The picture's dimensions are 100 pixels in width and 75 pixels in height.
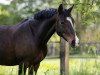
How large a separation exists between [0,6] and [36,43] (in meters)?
18.2

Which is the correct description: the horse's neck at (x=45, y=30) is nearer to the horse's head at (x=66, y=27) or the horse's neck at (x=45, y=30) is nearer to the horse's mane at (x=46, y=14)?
the horse's mane at (x=46, y=14)

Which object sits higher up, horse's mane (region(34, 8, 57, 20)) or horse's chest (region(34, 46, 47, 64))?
horse's mane (region(34, 8, 57, 20))

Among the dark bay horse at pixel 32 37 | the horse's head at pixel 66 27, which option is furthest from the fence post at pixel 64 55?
the horse's head at pixel 66 27

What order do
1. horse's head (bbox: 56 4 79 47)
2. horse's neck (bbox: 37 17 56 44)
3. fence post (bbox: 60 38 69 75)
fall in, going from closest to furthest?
horse's head (bbox: 56 4 79 47) < horse's neck (bbox: 37 17 56 44) < fence post (bbox: 60 38 69 75)

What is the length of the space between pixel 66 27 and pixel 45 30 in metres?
0.56

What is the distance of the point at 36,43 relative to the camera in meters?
7.43

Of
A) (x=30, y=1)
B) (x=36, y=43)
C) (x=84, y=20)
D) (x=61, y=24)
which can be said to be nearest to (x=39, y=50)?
(x=36, y=43)

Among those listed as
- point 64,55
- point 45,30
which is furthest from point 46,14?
point 64,55

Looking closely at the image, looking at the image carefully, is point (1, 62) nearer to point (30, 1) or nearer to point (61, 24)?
point (61, 24)

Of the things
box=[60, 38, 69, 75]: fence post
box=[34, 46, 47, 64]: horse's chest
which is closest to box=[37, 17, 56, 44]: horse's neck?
box=[34, 46, 47, 64]: horse's chest

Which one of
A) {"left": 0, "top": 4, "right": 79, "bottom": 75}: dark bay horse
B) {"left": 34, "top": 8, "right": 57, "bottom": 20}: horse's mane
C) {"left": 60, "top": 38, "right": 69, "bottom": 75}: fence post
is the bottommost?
{"left": 60, "top": 38, "right": 69, "bottom": 75}: fence post

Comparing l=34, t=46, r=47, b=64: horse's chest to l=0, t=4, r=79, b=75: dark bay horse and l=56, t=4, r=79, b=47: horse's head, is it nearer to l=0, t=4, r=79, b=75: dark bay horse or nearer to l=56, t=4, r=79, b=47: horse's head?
l=0, t=4, r=79, b=75: dark bay horse

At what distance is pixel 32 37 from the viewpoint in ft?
24.6

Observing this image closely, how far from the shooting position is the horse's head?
23.1 feet
